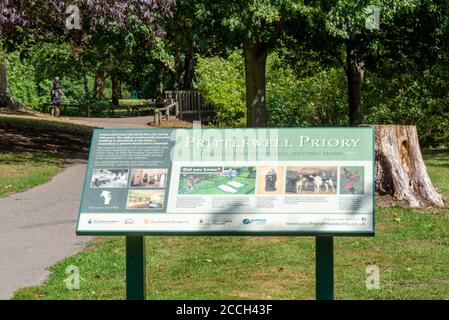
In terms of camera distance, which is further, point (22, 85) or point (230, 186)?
point (22, 85)

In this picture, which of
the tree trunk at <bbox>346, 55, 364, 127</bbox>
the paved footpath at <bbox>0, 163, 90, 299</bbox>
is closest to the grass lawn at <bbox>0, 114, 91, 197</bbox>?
the paved footpath at <bbox>0, 163, 90, 299</bbox>

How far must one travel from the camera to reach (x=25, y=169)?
19062 millimetres

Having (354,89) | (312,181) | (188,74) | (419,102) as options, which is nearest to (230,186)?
(312,181)

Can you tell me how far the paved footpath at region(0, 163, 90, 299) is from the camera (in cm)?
896

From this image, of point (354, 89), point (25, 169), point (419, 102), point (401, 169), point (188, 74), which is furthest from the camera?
point (188, 74)

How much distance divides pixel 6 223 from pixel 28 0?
30.1 feet

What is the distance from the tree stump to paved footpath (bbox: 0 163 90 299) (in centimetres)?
440

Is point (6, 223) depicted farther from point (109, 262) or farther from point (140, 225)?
point (140, 225)

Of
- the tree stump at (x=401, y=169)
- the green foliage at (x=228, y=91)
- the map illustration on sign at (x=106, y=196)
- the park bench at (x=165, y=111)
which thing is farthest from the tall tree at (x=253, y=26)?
the park bench at (x=165, y=111)

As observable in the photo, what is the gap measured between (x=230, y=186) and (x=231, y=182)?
1.5 inches

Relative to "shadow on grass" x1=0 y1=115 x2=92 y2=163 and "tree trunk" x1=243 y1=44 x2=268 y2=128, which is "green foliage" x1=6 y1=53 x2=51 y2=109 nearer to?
"shadow on grass" x1=0 y1=115 x2=92 y2=163

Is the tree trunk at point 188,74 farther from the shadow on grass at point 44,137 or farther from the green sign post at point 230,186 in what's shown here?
the green sign post at point 230,186

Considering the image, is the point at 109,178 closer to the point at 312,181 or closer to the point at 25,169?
the point at 312,181

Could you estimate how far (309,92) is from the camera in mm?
29469
